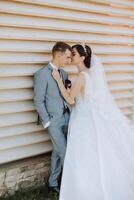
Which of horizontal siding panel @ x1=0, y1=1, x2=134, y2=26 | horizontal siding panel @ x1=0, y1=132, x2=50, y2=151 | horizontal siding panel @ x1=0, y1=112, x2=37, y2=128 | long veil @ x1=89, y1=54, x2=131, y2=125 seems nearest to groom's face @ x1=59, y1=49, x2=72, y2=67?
long veil @ x1=89, y1=54, x2=131, y2=125

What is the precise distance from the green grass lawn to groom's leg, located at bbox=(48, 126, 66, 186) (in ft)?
0.51

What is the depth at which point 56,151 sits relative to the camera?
5.41 m

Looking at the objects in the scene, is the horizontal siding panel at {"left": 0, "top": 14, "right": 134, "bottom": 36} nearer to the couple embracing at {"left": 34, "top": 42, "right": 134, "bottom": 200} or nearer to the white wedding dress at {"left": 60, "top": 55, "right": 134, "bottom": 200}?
the couple embracing at {"left": 34, "top": 42, "right": 134, "bottom": 200}

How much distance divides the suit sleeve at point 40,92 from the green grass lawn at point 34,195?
1.11 metres

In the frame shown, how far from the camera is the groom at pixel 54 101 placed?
505cm

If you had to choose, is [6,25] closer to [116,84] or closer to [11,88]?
[11,88]

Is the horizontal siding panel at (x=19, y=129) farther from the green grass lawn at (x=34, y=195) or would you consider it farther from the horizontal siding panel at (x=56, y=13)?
the horizontal siding panel at (x=56, y=13)

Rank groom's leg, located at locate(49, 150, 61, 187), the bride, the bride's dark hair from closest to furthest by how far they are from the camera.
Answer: the bride < the bride's dark hair < groom's leg, located at locate(49, 150, 61, 187)

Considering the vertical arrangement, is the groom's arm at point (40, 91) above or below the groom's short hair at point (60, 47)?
below

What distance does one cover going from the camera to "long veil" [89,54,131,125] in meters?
5.39

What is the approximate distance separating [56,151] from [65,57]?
1.27 meters

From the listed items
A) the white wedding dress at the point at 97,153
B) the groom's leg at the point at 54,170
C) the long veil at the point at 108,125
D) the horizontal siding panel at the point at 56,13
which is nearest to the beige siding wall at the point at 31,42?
the horizontal siding panel at the point at 56,13

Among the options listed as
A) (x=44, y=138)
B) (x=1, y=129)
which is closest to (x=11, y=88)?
(x=1, y=129)

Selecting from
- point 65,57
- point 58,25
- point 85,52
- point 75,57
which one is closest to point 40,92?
point 65,57
